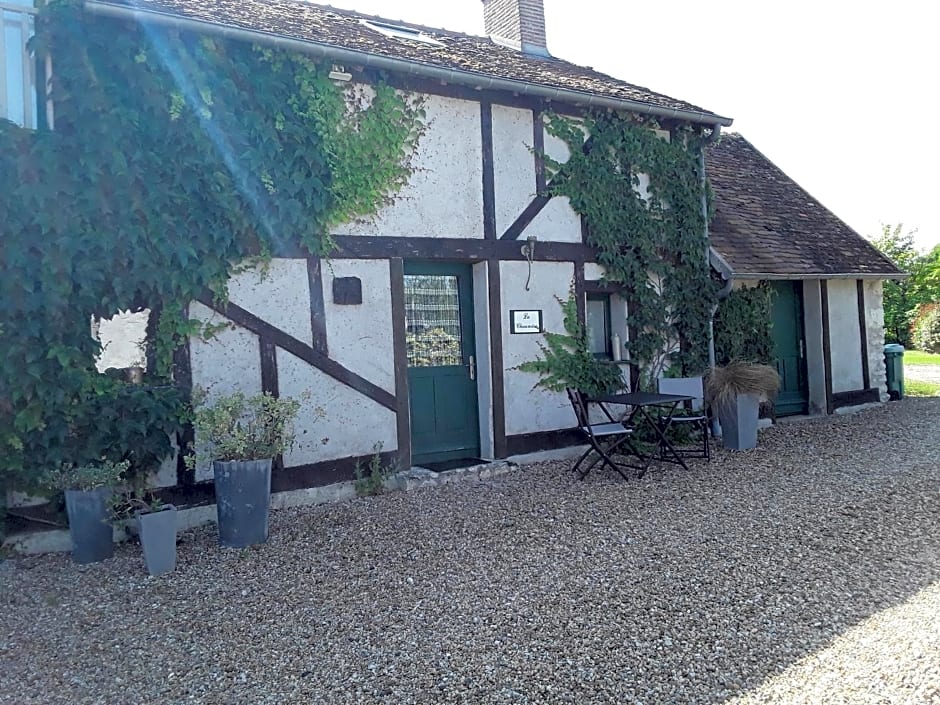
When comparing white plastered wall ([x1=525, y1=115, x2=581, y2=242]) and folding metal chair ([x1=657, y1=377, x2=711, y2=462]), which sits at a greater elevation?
white plastered wall ([x1=525, y1=115, x2=581, y2=242])

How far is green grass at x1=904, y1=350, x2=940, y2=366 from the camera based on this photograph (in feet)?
68.9

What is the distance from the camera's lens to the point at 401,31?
9.40 metres

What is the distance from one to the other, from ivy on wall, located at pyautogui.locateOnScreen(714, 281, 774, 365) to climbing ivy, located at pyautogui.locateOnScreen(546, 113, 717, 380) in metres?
0.87

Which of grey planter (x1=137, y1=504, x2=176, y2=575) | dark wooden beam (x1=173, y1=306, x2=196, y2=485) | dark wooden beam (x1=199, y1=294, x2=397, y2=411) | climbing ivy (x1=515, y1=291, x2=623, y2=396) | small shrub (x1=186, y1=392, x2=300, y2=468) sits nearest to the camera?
grey planter (x1=137, y1=504, x2=176, y2=575)

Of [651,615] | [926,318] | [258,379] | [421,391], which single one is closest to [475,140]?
[421,391]

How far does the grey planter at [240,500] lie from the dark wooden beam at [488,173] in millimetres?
3371

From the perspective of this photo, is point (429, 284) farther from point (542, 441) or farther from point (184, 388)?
point (184, 388)

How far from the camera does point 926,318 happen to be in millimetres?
25594

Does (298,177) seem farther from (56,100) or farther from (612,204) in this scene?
(612,204)

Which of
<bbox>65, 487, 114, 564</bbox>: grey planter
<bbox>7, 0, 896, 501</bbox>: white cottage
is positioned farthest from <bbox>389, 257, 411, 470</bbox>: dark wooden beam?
<bbox>65, 487, 114, 564</bbox>: grey planter

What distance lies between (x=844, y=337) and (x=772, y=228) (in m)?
2.07

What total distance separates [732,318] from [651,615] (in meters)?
6.72

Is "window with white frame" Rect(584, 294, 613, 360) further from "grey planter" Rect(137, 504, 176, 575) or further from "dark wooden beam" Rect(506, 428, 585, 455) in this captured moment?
"grey planter" Rect(137, 504, 176, 575)

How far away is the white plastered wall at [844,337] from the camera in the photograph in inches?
424
